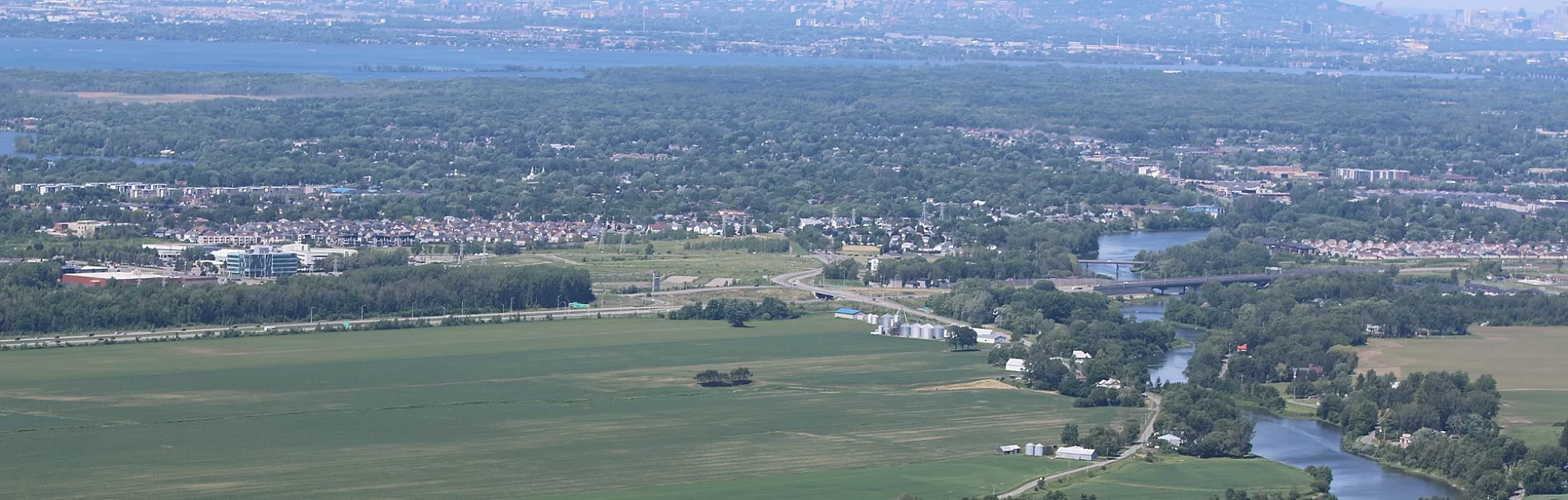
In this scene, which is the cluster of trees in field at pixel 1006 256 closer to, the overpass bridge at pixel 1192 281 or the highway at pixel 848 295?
the highway at pixel 848 295

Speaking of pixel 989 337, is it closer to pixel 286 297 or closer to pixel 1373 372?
pixel 1373 372

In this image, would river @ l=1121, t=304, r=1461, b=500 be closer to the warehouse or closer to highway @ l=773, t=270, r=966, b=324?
highway @ l=773, t=270, r=966, b=324

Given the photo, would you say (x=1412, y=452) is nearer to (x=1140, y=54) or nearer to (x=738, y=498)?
(x=738, y=498)

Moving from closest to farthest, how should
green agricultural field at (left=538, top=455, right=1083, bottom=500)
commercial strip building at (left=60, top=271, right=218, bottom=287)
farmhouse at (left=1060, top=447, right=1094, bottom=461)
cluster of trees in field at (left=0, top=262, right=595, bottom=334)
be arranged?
green agricultural field at (left=538, top=455, right=1083, bottom=500) → farmhouse at (left=1060, top=447, right=1094, bottom=461) → cluster of trees in field at (left=0, top=262, right=595, bottom=334) → commercial strip building at (left=60, top=271, right=218, bottom=287)

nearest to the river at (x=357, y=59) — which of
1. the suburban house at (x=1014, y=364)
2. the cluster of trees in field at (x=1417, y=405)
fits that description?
the suburban house at (x=1014, y=364)

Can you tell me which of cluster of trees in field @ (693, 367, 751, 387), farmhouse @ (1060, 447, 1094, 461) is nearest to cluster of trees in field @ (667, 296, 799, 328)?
cluster of trees in field @ (693, 367, 751, 387)

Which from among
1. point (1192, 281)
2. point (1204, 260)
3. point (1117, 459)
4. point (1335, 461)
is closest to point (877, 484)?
point (1117, 459)

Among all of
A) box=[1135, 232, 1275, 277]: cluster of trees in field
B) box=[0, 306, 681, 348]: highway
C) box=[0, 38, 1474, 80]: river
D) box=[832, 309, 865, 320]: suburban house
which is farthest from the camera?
box=[0, 38, 1474, 80]: river
